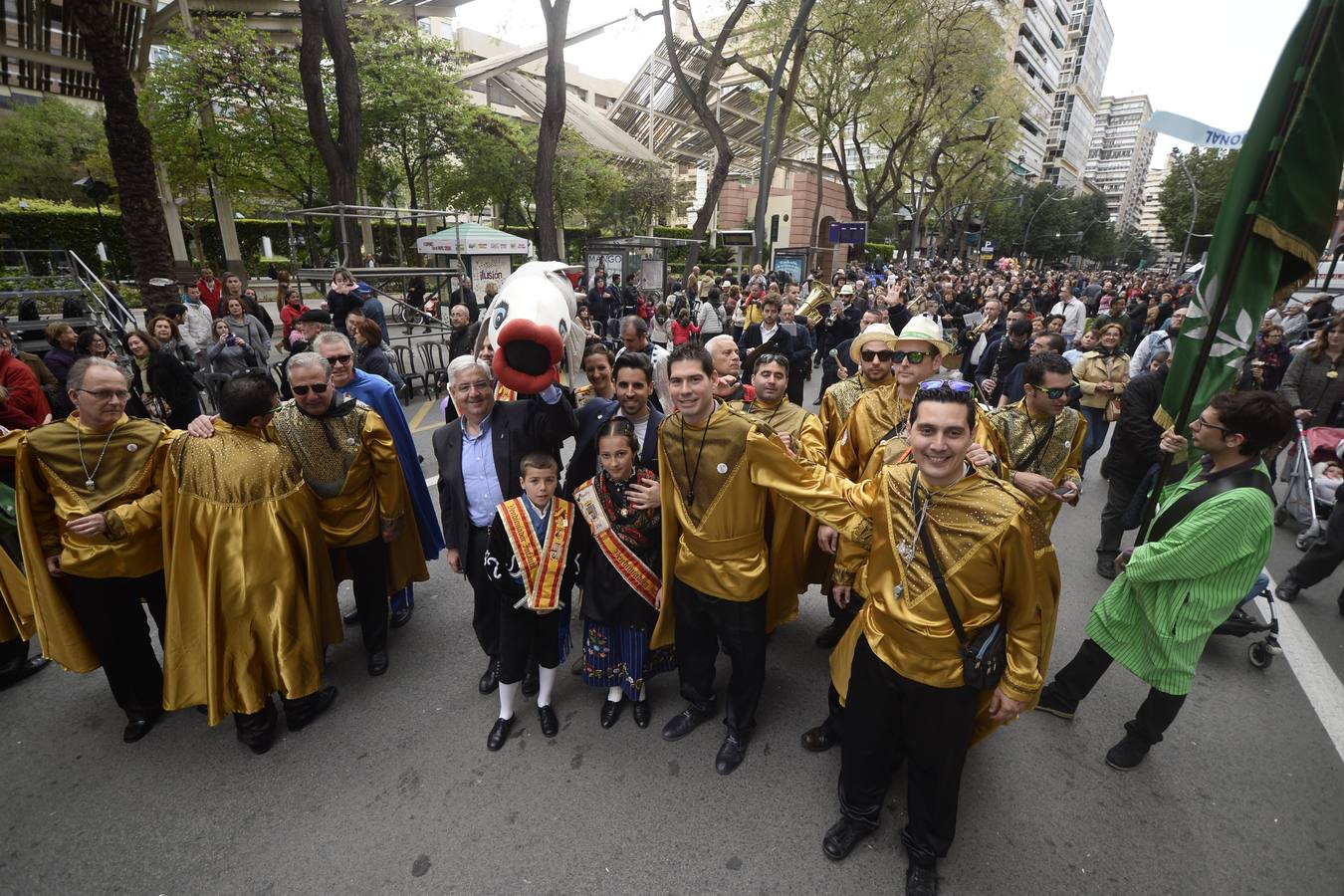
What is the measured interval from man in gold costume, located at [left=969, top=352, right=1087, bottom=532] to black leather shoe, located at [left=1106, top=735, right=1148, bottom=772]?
3.66 ft

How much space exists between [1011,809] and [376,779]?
112 inches

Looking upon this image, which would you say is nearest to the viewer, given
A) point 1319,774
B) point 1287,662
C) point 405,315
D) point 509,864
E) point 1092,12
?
point 509,864

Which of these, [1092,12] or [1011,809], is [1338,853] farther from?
[1092,12]

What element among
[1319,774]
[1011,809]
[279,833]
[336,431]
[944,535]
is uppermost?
[944,535]

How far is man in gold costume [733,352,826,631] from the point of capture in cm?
297

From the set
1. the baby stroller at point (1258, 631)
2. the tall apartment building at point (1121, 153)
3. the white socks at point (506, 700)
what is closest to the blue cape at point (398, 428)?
the white socks at point (506, 700)

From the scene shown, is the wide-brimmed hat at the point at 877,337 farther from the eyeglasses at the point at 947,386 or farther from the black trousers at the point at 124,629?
the black trousers at the point at 124,629

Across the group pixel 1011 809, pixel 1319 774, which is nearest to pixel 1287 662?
pixel 1319 774

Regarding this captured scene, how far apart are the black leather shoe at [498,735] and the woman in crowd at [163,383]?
5088 millimetres

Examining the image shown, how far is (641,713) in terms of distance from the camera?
3158 mm

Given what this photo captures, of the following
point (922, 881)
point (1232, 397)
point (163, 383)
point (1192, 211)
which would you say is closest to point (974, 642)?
point (922, 881)

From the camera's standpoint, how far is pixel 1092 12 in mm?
78000

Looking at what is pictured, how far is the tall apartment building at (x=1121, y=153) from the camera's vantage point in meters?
113

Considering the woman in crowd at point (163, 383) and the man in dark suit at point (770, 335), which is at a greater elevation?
the man in dark suit at point (770, 335)
